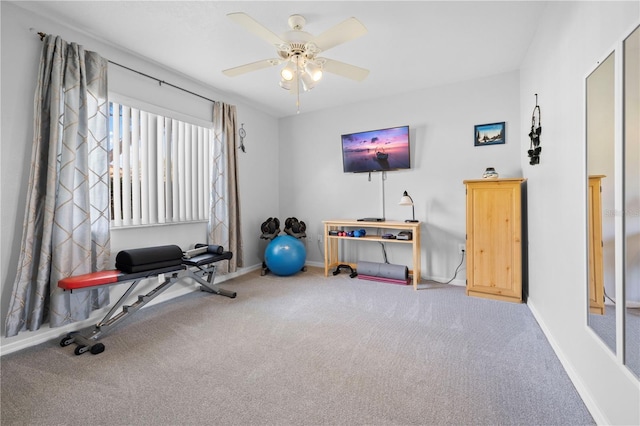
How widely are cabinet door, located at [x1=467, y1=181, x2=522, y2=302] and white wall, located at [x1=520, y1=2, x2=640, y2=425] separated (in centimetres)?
36

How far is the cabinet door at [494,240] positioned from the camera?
116 inches

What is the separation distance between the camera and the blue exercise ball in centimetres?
399

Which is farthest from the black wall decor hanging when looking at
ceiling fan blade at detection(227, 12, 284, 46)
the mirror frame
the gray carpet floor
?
ceiling fan blade at detection(227, 12, 284, 46)

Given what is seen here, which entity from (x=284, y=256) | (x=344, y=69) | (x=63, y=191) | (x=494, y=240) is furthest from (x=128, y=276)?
(x=494, y=240)

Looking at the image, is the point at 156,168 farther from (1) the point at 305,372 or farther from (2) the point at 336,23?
(1) the point at 305,372

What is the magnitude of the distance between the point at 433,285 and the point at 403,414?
247 cm

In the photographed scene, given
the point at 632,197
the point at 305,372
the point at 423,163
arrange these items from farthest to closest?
the point at 423,163, the point at 305,372, the point at 632,197

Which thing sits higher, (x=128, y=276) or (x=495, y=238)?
(x=495, y=238)

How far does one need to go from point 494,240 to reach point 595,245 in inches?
69.1

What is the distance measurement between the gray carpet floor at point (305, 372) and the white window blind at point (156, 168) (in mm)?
1129

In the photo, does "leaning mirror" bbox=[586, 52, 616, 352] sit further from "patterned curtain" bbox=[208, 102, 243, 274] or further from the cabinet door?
"patterned curtain" bbox=[208, 102, 243, 274]

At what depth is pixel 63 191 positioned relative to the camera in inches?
89.2

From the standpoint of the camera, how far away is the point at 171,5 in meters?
2.17

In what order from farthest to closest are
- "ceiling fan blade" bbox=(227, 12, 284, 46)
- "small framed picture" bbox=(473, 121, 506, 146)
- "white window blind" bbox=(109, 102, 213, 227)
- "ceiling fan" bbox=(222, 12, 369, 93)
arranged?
"small framed picture" bbox=(473, 121, 506, 146), "white window blind" bbox=(109, 102, 213, 227), "ceiling fan" bbox=(222, 12, 369, 93), "ceiling fan blade" bbox=(227, 12, 284, 46)
